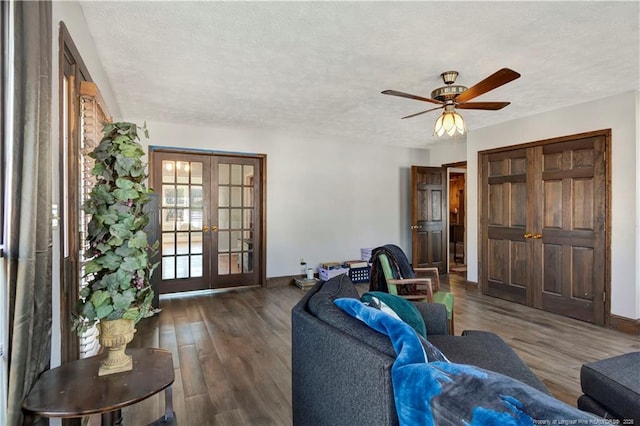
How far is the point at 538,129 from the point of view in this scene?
→ 173 inches

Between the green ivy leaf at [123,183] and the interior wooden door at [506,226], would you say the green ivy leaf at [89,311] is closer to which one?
the green ivy leaf at [123,183]

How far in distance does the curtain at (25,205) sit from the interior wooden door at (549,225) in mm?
4772

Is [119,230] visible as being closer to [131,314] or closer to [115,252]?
[115,252]

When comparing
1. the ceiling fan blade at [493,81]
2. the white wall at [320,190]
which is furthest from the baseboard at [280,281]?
the ceiling fan blade at [493,81]

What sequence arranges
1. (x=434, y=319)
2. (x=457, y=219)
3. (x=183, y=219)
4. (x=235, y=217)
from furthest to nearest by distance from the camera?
(x=457, y=219), (x=235, y=217), (x=183, y=219), (x=434, y=319)

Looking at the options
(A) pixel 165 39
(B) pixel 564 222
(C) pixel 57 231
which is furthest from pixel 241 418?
(B) pixel 564 222

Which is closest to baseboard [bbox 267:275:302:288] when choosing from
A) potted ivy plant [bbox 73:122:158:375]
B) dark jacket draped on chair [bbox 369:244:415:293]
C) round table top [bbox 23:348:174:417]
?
dark jacket draped on chair [bbox 369:244:415:293]

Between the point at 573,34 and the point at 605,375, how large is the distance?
2167 millimetres

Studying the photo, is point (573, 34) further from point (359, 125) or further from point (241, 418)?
point (241, 418)

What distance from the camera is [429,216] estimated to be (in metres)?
6.64

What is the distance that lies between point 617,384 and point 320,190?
4734 mm

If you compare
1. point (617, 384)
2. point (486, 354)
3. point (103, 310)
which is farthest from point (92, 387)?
point (617, 384)

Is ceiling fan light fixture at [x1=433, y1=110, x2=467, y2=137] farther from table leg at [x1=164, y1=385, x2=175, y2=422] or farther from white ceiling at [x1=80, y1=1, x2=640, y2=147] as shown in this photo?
table leg at [x1=164, y1=385, x2=175, y2=422]

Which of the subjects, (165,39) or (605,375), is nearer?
(605,375)
